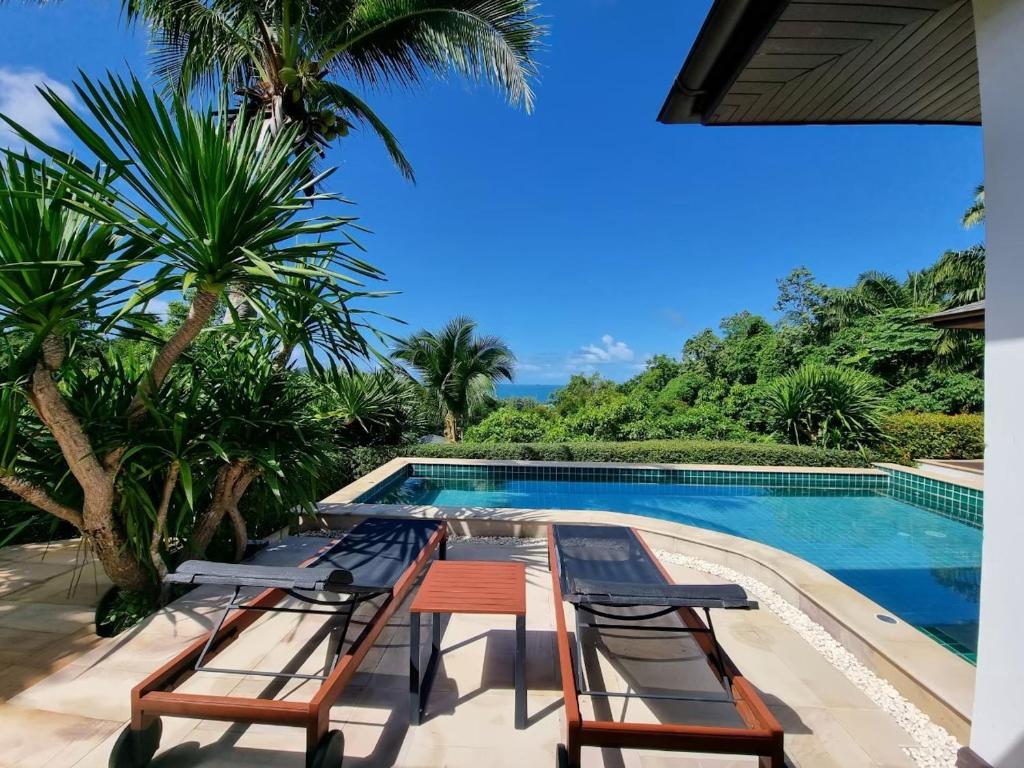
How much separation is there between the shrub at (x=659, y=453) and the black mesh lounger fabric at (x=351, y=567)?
5.71m

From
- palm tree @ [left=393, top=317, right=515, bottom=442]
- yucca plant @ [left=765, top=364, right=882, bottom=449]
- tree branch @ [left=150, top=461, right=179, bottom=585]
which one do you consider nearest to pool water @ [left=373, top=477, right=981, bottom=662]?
yucca plant @ [left=765, top=364, right=882, bottom=449]

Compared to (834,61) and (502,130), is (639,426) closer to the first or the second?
(834,61)

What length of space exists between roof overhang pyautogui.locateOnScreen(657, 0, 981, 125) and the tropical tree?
6.79 feet

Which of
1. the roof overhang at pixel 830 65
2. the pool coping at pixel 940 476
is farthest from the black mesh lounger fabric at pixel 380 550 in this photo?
the pool coping at pixel 940 476

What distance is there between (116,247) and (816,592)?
5.25 metres

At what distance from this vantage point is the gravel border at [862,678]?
1.95m

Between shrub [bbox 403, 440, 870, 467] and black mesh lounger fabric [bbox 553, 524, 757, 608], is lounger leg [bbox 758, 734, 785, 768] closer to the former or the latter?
black mesh lounger fabric [bbox 553, 524, 757, 608]

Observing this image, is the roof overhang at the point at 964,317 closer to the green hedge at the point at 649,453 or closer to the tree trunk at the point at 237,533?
the tree trunk at the point at 237,533

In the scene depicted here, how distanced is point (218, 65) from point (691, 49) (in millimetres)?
7386

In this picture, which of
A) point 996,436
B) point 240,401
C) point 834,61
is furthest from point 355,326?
point 996,436

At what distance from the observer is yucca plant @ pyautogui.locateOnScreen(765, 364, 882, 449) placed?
31.6 ft

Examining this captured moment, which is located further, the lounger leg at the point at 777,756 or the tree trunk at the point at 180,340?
the tree trunk at the point at 180,340

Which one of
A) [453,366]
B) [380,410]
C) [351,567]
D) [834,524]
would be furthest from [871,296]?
[351,567]

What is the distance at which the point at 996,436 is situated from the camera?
1.58 metres
